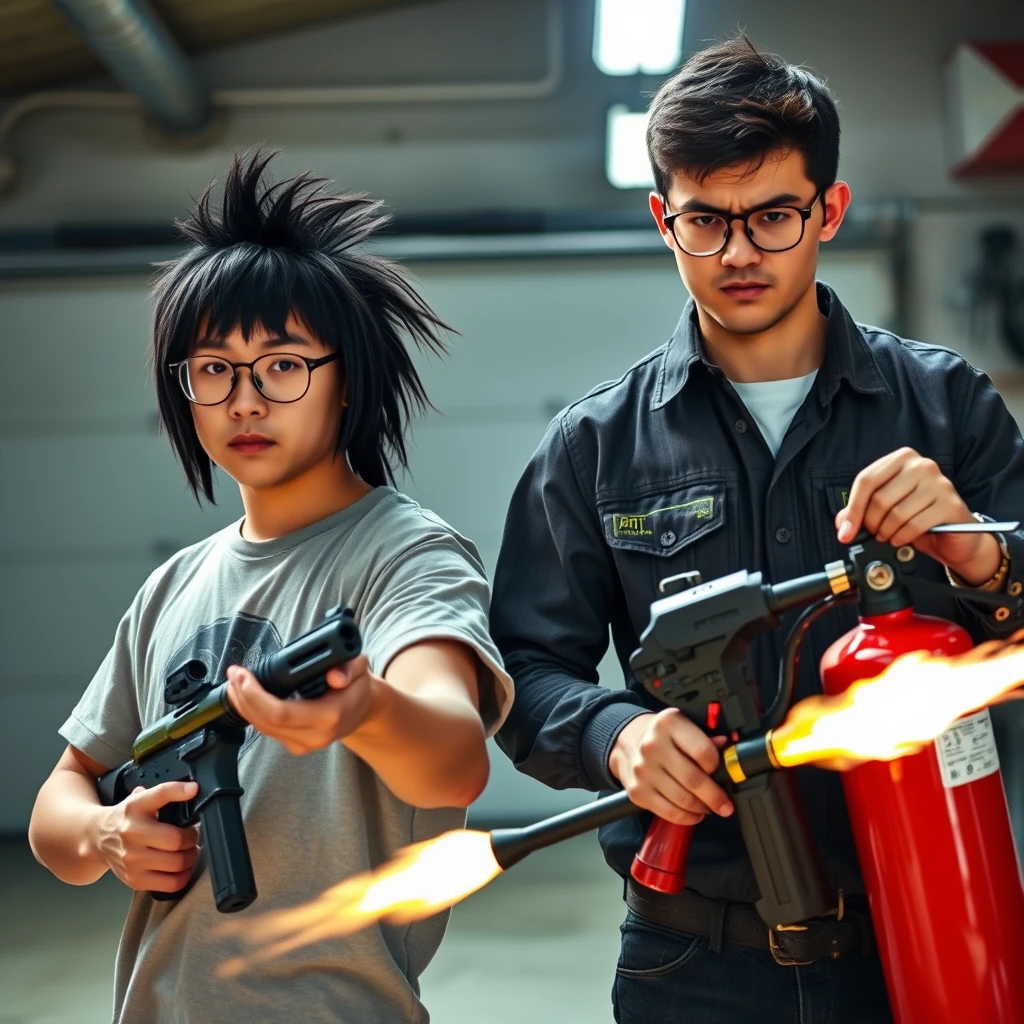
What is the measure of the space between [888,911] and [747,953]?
9.1 inches

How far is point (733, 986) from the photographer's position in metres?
1.42

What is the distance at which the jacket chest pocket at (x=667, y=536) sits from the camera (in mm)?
1499

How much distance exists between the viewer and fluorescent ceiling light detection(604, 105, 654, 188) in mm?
6031

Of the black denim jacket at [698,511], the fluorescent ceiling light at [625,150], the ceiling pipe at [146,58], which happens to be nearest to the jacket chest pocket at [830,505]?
the black denim jacket at [698,511]

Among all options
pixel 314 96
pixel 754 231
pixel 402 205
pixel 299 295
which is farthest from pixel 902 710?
pixel 314 96

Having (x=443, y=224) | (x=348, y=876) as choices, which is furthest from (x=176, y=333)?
(x=443, y=224)

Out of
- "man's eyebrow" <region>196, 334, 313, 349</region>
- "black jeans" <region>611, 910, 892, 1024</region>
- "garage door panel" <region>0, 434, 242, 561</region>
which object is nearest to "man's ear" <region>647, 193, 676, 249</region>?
"man's eyebrow" <region>196, 334, 313, 349</region>

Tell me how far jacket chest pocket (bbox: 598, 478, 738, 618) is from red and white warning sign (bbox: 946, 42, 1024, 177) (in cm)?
522

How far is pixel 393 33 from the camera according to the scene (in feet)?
20.8

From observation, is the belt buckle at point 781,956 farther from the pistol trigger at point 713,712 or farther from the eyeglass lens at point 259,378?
the eyeglass lens at point 259,378

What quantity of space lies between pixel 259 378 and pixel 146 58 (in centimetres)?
463

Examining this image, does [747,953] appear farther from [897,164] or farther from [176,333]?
[897,164]

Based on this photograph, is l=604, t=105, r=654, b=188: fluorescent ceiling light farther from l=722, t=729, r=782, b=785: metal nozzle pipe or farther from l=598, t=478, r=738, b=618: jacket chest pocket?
l=722, t=729, r=782, b=785: metal nozzle pipe

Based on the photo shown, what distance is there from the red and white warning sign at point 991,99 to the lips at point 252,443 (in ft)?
18.0
